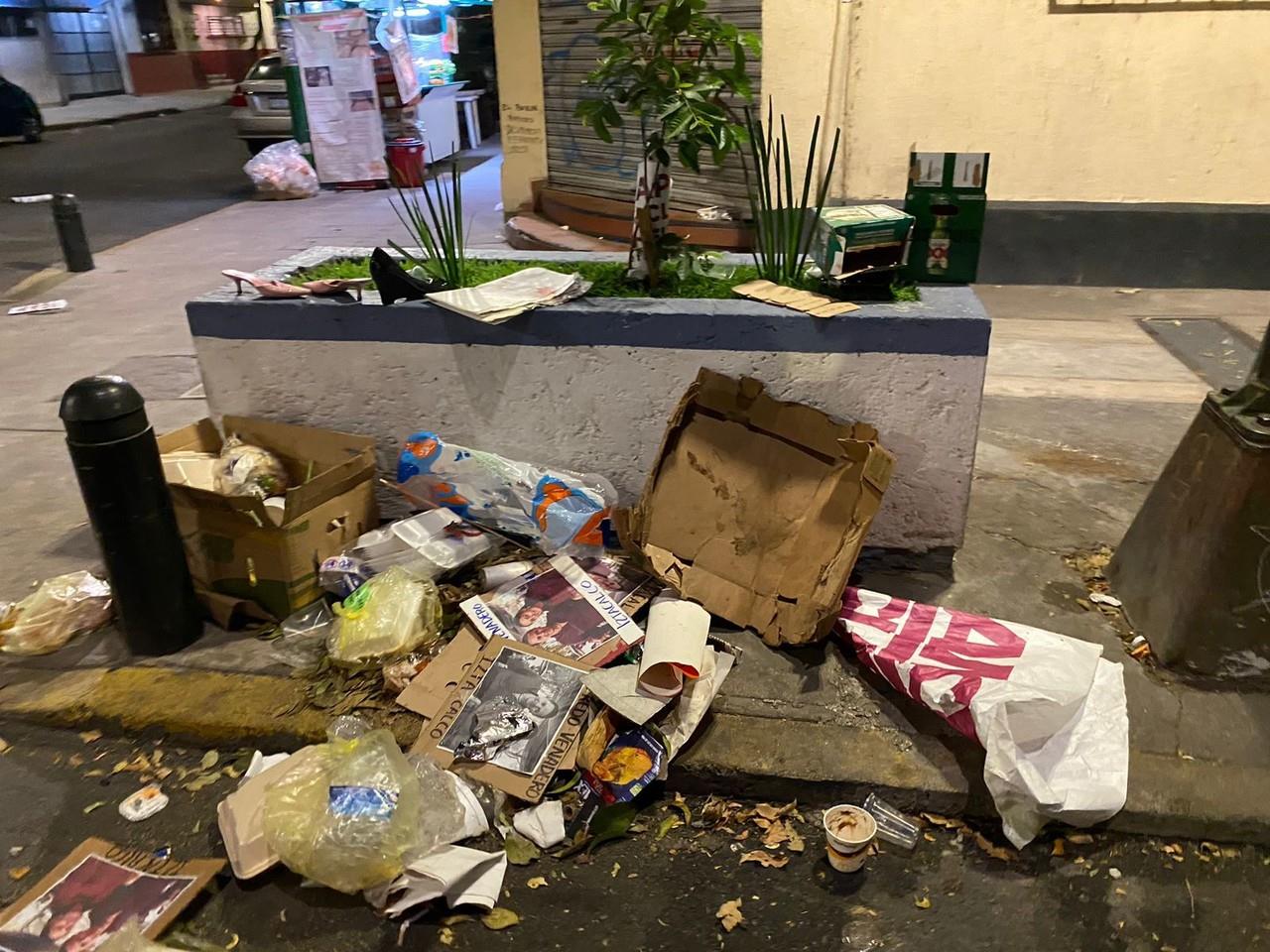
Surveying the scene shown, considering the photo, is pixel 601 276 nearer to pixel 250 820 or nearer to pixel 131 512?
pixel 131 512

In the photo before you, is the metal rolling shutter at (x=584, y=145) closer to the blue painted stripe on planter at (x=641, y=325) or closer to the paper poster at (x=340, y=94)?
the blue painted stripe on planter at (x=641, y=325)

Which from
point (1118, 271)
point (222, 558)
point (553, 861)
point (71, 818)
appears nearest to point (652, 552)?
point (553, 861)

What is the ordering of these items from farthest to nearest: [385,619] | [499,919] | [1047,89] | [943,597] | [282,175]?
[282,175] → [1047,89] → [943,597] → [385,619] → [499,919]

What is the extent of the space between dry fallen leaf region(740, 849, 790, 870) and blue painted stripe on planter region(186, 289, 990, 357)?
142 centimetres

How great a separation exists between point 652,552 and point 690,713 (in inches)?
21.7

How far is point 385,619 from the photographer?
254 cm

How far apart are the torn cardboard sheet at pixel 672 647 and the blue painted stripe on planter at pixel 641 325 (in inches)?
32.9

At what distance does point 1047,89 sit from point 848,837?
5167mm

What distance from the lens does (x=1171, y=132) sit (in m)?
5.61

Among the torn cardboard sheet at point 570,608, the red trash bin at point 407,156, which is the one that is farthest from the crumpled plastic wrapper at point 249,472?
the red trash bin at point 407,156

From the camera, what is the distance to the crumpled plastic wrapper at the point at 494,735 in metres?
2.25

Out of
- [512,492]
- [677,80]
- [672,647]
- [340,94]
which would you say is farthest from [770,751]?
[340,94]

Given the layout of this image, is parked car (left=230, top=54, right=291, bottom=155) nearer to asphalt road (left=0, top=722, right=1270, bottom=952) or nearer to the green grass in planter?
the green grass in planter

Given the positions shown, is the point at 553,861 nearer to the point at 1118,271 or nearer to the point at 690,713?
the point at 690,713
